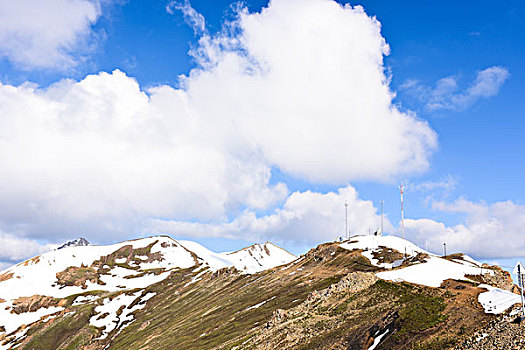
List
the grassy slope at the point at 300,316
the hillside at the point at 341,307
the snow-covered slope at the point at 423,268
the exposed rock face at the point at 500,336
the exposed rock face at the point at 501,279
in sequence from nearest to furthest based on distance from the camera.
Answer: the exposed rock face at the point at 500,336 → the hillside at the point at 341,307 → the grassy slope at the point at 300,316 → the snow-covered slope at the point at 423,268 → the exposed rock face at the point at 501,279

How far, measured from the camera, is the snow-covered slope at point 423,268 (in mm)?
55250

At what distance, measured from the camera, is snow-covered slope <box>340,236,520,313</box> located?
5525cm

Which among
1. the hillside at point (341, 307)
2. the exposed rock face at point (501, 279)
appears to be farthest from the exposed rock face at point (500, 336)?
the exposed rock face at point (501, 279)

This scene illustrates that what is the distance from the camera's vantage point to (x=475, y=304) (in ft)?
181

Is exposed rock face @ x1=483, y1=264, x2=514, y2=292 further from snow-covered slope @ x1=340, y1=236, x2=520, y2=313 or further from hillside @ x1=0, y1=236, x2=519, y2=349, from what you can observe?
snow-covered slope @ x1=340, y1=236, x2=520, y2=313

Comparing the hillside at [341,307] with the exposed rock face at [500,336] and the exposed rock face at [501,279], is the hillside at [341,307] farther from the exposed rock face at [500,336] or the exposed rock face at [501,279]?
the exposed rock face at [500,336]

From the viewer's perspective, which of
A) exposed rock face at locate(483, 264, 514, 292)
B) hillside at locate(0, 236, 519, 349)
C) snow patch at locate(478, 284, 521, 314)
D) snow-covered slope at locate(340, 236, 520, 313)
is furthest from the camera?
exposed rock face at locate(483, 264, 514, 292)

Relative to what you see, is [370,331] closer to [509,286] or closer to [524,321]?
[524,321]

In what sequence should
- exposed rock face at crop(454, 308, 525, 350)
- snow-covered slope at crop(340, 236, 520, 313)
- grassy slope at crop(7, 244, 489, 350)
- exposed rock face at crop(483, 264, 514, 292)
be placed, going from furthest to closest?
exposed rock face at crop(483, 264, 514, 292), snow-covered slope at crop(340, 236, 520, 313), grassy slope at crop(7, 244, 489, 350), exposed rock face at crop(454, 308, 525, 350)

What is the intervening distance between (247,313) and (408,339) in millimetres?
70084

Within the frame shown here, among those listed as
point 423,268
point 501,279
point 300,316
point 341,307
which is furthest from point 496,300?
point 501,279

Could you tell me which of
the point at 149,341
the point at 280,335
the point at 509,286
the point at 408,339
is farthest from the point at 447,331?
the point at 149,341

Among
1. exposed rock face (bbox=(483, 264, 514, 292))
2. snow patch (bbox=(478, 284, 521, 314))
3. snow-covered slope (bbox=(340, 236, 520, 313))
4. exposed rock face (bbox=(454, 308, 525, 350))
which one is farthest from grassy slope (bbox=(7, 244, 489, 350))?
exposed rock face (bbox=(483, 264, 514, 292))

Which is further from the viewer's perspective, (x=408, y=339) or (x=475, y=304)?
(x=475, y=304)
